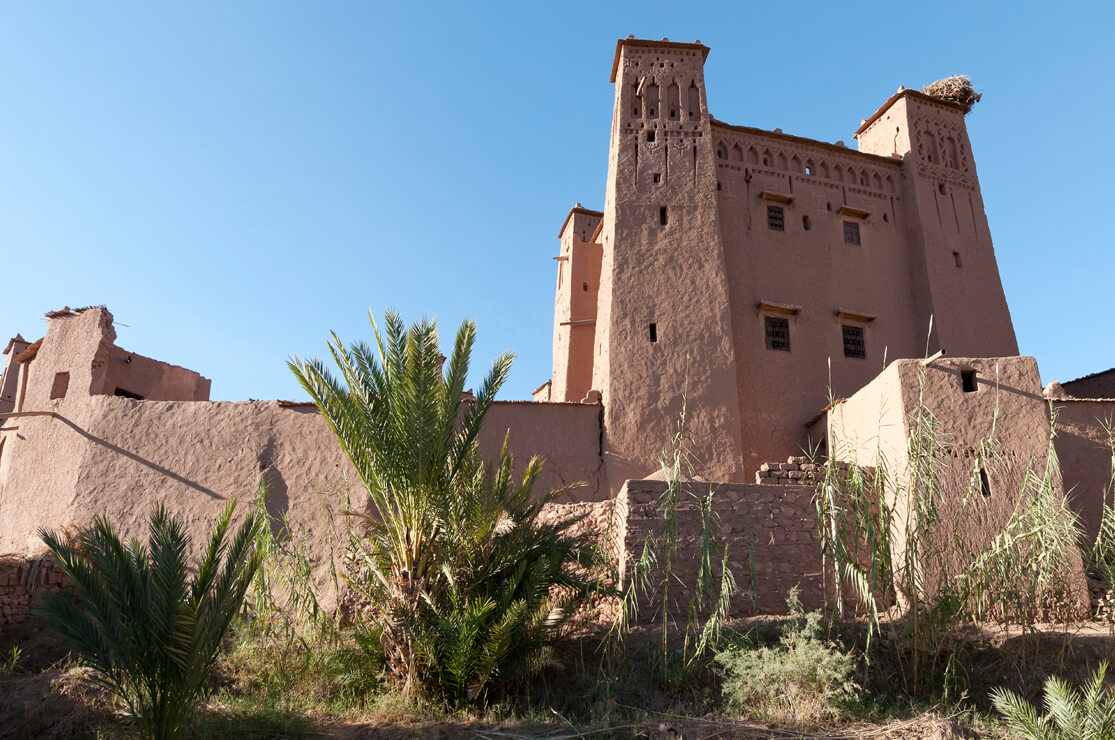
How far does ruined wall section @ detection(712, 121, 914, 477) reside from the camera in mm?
15695

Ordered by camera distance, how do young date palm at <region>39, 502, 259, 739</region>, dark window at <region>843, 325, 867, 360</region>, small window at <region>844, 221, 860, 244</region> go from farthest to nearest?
small window at <region>844, 221, 860, 244</region> → dark window at <region>843, 325, 867, 360</region> → young date palm at <region>39, 502, 259, 739</region>

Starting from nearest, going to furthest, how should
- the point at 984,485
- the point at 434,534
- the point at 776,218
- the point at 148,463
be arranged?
the point at 434,534
the point at 984,485
the point at 148,463
the point at 776,218

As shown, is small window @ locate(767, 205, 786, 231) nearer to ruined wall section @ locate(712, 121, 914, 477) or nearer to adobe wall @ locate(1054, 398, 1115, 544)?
ruined wall section @ locate(712, 121, 914, 477)

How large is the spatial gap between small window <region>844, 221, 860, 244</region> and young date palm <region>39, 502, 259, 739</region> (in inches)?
579

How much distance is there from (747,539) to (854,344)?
25.2ft

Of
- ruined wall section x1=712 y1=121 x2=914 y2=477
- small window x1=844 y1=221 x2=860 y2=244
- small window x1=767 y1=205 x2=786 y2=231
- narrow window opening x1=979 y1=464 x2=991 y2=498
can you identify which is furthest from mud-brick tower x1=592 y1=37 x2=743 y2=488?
narrow window opening x1=979 y1=464 x2=991 y2=498

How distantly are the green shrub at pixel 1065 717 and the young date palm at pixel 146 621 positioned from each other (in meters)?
6.67

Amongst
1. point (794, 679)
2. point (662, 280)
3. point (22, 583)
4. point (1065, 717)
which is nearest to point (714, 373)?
point (662, 280)

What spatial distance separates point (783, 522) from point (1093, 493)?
16.8 feet

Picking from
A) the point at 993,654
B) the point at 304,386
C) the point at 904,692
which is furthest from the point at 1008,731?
the point at 304,386

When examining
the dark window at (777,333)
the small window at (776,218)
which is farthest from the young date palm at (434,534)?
the small window at (776,218)

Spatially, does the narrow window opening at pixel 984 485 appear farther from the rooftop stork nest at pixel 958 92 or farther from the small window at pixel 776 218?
the rooftop stork nest at pixel 958 92

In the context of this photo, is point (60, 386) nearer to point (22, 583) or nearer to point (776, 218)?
point (22, 583)

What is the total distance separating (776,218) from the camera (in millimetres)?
17406
